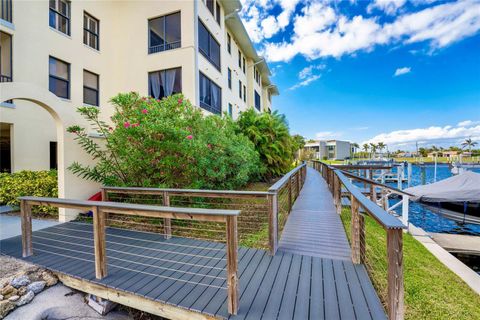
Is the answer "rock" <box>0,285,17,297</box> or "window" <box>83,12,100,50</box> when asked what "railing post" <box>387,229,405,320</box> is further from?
"window" <box>83,12,100,50</box>

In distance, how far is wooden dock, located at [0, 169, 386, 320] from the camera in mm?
2393

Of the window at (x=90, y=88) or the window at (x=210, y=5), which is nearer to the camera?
the window at (x=90, y=88)

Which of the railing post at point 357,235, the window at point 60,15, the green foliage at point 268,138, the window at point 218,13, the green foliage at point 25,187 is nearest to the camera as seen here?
the railing post at point 357,235

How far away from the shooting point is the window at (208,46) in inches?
415

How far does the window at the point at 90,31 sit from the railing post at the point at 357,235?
13.2 m

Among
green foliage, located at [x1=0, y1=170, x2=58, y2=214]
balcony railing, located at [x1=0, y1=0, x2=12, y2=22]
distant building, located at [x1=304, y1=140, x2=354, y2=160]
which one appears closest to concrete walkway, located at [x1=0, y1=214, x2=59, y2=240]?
green foliage, located at [x1=0, y1=170, x2=58, y2=214]

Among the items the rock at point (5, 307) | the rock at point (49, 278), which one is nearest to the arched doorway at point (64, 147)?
the rock at point (49, 278)

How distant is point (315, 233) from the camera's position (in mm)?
4633

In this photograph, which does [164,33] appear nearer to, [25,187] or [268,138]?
[268,138]

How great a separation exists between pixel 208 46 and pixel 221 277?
11.3 metres

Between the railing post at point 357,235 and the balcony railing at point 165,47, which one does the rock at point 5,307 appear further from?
the balcony railing at point 165,47

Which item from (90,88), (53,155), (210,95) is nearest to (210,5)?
(210,95)

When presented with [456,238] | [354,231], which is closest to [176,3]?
[354,231]

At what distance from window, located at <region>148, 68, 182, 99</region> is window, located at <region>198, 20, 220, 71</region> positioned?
1747 millimetres
